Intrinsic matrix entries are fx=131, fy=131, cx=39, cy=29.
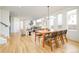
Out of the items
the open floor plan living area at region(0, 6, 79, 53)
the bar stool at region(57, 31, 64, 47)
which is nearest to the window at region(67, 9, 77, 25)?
the open floor plan living area at region(0, 6, 79, 53)

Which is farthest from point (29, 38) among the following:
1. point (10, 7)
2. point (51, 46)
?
point (10, 7)

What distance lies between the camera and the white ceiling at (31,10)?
3.32m

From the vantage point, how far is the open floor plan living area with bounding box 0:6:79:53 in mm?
3277

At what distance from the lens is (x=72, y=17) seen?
3309mm

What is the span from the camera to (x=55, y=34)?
133 inches

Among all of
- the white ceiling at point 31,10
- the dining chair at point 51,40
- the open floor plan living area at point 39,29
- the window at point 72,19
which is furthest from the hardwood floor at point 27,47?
the white ceiling at point 31,10

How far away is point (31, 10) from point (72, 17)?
1.06 metres

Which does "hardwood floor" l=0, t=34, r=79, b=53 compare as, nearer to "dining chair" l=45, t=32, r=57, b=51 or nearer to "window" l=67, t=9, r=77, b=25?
"dining chair" l=45, t=32, r=57, b=51

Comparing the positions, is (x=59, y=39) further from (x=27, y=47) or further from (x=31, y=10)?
(x=31, y=10)

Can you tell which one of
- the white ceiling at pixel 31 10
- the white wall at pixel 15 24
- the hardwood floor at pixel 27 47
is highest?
the white ceiling at pixel 31 10

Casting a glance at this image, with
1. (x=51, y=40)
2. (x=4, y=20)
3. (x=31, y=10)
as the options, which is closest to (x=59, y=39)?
(x=51, y=40)

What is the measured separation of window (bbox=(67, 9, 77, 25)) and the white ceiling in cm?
24

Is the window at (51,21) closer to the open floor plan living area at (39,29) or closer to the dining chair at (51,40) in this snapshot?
the open floor plan living area at (39,29)

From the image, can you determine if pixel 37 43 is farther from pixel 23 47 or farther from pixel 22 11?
pixel 22 11
